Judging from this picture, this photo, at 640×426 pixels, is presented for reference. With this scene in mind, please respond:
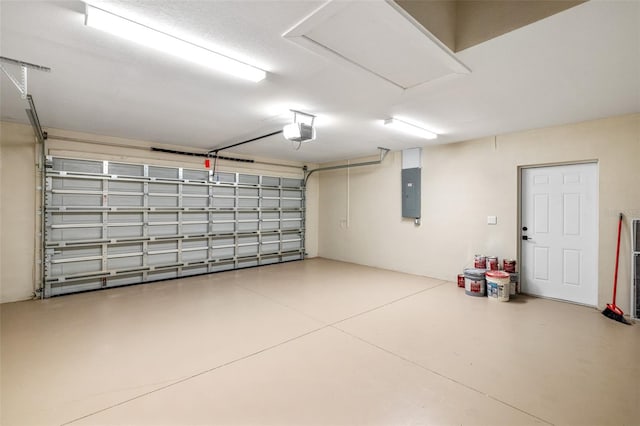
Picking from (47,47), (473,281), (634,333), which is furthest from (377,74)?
(634,333)

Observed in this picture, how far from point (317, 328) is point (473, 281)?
2760mm

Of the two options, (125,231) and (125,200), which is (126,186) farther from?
(125,231)

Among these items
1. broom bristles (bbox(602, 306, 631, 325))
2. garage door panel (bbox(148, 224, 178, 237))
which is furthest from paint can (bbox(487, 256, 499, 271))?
garage door panel (bbox(148, 224, 178, 237))

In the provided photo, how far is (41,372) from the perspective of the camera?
7.89 ft

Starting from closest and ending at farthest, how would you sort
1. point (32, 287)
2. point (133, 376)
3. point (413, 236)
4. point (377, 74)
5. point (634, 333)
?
point (133, 376) < point (377, 74) < point (634, 333) < point (32, 287) < point (413, 236)

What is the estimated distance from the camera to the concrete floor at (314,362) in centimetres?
197

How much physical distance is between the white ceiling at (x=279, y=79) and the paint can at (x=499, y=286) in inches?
88.1

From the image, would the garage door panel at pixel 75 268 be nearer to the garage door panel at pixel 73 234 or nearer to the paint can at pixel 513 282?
the garage door panel at pixel 73 234

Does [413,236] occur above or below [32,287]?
above

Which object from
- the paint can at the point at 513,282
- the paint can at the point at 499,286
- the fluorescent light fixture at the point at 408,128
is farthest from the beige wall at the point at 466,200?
the fluorescent light fixture at the point at 408,128

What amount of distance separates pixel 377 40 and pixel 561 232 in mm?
4217

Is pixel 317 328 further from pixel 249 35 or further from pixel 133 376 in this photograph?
pixel 249 35

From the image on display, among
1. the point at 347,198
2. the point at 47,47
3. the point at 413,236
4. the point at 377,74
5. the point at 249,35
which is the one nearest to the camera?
the point at 249,35

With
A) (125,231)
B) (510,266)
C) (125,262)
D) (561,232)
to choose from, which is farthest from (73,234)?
(561,232)
